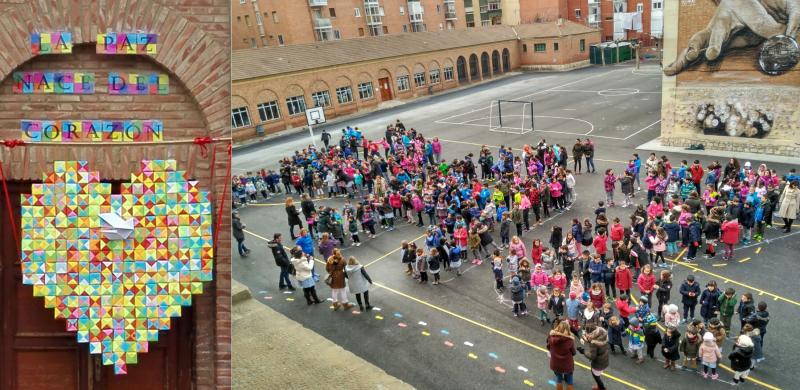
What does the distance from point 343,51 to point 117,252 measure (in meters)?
45.4

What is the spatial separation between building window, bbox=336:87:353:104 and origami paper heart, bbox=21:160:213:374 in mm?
42843

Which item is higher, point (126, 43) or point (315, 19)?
point (315, 19)

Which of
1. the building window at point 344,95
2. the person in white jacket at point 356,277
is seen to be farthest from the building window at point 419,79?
the person in white jacket at point 356,277

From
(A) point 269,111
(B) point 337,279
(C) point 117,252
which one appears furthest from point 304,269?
(A) point 269,111

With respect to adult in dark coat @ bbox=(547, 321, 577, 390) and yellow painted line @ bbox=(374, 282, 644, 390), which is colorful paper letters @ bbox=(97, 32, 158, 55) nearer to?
adult in dark coat @ bbox=(547, 321, 577, 390)

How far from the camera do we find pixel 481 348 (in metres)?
12.2

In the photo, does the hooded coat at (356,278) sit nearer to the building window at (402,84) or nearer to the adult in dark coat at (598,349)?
the adult in dark coat at (598,349)

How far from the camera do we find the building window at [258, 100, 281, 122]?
4275 centimetres

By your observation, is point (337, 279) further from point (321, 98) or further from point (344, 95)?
point (344, 95)

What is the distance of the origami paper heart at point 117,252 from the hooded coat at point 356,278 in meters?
8.01

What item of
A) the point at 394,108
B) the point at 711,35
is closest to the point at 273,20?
the point at 394,108

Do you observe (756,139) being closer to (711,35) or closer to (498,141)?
(711,35)

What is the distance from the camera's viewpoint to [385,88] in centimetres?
5209

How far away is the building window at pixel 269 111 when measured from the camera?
4275 centimetres
